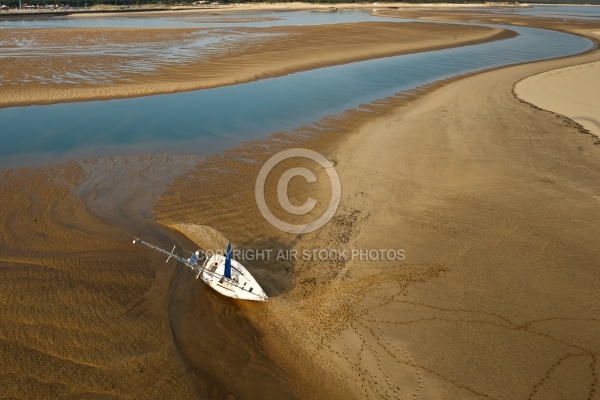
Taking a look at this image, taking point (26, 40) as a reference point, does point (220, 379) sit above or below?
below

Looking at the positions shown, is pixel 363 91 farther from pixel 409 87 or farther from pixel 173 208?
pixel 173 208

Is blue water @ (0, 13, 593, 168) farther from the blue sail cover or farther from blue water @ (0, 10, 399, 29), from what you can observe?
blue water @ (0, 10, 399, 29)

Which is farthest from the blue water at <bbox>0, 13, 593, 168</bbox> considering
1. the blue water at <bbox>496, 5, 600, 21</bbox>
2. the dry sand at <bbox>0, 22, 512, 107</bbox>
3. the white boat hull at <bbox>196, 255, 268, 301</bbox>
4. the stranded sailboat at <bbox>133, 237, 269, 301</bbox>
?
the blue water at <bbox>496, 5, 600, 21</bbox>

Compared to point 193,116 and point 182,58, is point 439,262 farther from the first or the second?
point 182,58

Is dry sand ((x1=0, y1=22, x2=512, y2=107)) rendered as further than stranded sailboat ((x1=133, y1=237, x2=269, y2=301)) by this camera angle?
Yes

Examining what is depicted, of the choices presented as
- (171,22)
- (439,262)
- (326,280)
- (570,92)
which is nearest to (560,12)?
(171,22)

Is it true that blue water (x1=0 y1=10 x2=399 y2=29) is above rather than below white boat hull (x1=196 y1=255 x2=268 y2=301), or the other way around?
above

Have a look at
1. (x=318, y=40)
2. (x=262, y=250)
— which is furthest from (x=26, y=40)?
(x=262, y=250)
